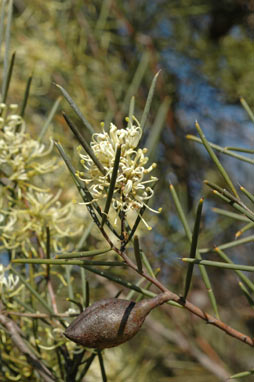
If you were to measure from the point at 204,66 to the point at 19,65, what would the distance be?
40 cm

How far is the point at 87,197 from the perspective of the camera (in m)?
0.29

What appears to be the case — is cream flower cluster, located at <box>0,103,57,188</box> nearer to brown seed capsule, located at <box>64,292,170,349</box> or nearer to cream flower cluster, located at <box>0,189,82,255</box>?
cream flower cluster, located at <box>0,189,82,255</box>

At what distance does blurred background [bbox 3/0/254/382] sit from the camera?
824mm

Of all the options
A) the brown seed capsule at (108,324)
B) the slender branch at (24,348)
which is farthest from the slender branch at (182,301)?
the slender branch at (24,348)

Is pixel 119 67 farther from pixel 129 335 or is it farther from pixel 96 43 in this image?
pixel 129 335

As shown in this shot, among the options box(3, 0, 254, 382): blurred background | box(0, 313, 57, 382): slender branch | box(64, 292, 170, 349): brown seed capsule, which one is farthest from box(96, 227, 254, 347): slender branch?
box(3, 0, 254, 382): blurred background

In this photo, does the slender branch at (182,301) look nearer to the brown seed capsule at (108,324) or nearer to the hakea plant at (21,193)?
the brown seed capsule at (108,324)

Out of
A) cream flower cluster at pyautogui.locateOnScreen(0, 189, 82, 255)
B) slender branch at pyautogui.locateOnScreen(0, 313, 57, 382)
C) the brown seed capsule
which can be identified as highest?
cream flower cluster at pyautogui.locateOnScreen(0, 189, 82, 255)

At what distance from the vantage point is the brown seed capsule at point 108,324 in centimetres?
26

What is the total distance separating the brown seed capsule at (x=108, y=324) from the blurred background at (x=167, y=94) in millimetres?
392

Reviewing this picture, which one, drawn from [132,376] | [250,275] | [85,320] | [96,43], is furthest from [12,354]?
[250,275]

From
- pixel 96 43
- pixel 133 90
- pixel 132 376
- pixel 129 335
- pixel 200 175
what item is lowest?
pixel 132 376

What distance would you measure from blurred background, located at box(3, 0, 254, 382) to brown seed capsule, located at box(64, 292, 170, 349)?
39 cm

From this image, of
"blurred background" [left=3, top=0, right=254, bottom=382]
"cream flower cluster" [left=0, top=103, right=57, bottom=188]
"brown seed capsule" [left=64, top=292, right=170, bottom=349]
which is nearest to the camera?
"brown seed capsule" [left=64, top=292, right=170, bottom=349]
